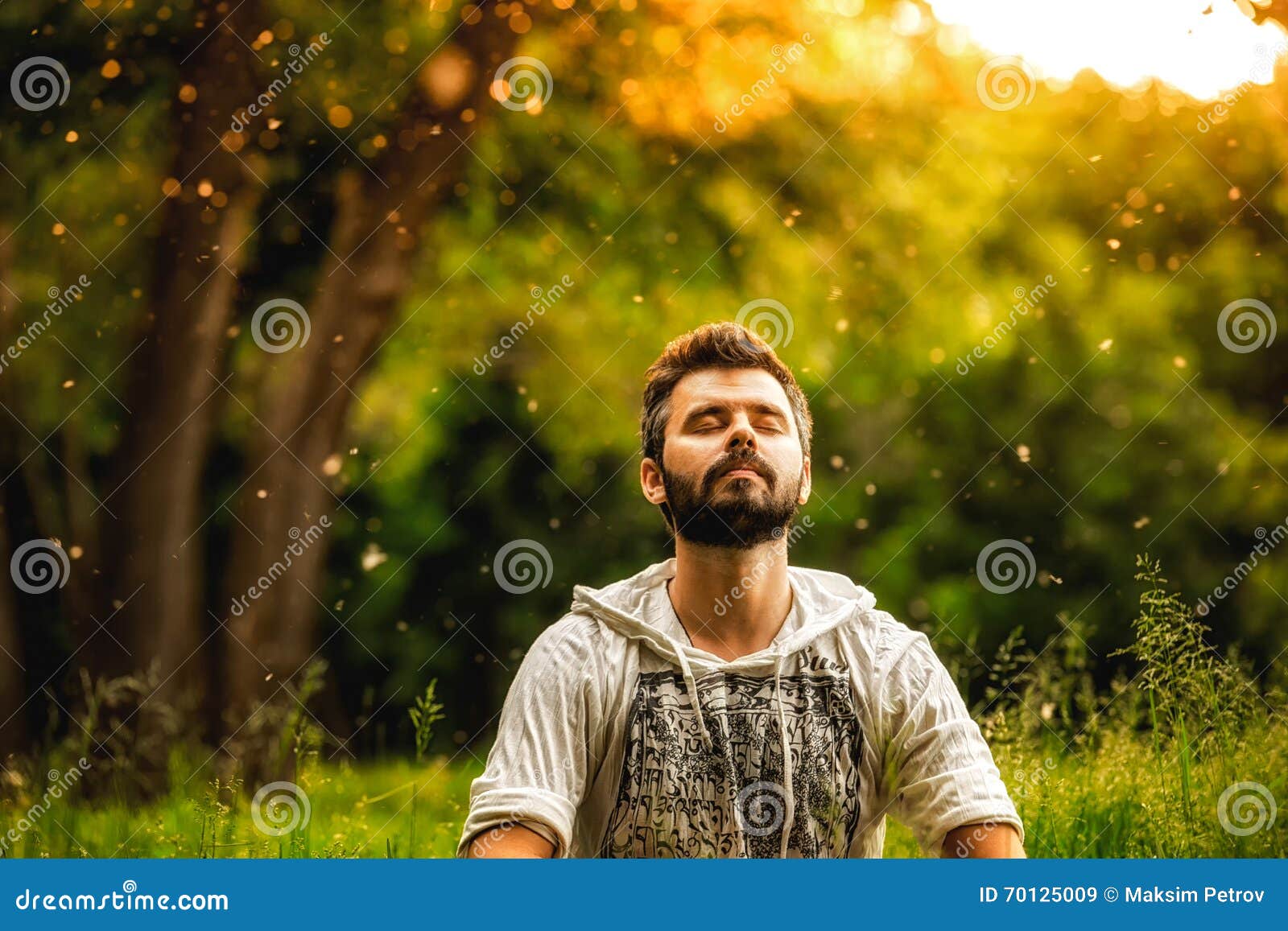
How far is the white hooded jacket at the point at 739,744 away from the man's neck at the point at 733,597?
6 cm

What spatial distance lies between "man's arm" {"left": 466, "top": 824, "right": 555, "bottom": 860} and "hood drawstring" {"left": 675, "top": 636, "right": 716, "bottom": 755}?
429 mm

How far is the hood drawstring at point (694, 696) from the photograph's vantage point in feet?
9.12

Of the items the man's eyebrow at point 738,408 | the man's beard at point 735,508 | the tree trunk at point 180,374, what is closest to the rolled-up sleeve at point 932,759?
the man's beard at point 735,508

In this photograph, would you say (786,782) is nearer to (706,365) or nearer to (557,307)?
(706,365)

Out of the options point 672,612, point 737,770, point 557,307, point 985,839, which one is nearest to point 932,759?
point 985,839

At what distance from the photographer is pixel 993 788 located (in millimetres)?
2721

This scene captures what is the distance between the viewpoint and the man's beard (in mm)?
2947

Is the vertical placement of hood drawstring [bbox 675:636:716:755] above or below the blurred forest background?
below

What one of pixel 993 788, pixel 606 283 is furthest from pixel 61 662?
pixel 993 788

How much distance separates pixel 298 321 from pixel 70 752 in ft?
8.77

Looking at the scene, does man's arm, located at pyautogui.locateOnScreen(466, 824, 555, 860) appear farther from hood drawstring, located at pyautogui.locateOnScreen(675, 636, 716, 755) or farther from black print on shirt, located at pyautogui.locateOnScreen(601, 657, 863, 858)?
hood drawstring, located at pyautogui.locateOnScreen(675, 636, 716, 755)

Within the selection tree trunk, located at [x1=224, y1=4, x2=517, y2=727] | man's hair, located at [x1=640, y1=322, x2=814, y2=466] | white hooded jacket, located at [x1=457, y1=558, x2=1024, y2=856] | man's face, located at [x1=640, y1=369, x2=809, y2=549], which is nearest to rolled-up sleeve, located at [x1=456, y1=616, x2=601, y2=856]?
white hooded jacket, located at [x1=457, y1=558, x2=1024, y2=856]

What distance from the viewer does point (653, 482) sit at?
3.21 metres

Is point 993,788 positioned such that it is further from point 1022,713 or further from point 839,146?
point 839,146
